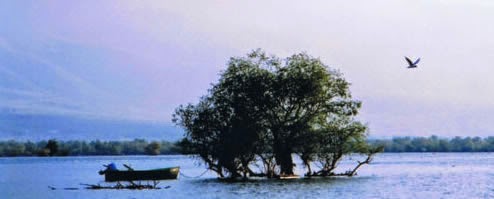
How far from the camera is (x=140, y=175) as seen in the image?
8269 centimetres

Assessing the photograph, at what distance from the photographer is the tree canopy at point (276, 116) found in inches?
3093

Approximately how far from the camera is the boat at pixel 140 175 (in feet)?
271

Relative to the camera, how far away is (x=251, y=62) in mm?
80250

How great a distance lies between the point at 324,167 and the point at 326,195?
17.1m

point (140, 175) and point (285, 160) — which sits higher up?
point (285, 160)

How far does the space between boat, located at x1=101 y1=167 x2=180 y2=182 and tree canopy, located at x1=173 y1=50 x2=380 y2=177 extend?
5.90 m

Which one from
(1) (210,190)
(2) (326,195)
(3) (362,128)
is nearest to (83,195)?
(1) (210,190)

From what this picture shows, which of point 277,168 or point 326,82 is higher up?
point 326,82

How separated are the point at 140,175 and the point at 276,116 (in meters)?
12.1

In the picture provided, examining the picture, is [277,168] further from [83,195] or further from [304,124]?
[83,195]

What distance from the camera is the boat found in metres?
82.7

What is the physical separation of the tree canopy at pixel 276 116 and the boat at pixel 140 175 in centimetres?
590

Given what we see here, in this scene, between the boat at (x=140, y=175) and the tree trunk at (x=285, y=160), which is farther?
the boat at (x=140, y=175)

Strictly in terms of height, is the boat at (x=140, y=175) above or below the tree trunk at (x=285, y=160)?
below
